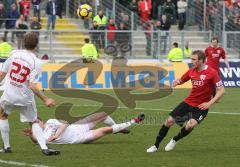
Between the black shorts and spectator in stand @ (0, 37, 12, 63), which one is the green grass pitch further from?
spectator in stand @ (0, 37, 12, 63)

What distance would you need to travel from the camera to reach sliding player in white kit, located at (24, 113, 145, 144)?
14148mm

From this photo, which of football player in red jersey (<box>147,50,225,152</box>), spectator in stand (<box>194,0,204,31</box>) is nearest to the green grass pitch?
football player in red jersey (<box>147,50,225,152</box>)

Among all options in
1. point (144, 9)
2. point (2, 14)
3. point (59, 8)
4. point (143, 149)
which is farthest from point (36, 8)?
point (143, 149)

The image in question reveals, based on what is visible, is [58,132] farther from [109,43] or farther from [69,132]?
[109,43]

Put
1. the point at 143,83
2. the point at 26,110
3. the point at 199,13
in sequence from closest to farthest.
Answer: the point at 26,110, the point at 143,83, the point at 199,13

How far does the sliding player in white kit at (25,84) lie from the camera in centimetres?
1266

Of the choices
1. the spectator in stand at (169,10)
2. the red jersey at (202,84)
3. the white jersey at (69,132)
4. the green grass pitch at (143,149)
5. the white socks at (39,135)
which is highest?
the spectator in stand at (169,10)

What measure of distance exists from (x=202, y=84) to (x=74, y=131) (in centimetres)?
259

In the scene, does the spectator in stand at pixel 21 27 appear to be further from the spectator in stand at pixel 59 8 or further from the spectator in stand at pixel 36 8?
the spectator in stand at pixel 59 8

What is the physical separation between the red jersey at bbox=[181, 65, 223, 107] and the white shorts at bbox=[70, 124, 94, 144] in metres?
2.03

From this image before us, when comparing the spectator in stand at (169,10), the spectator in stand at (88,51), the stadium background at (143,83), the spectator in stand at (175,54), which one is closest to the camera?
the stadium background at (143,83)

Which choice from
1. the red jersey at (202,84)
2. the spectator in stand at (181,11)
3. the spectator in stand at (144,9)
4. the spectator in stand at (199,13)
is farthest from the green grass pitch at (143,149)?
the spectator in stand at (199,13)

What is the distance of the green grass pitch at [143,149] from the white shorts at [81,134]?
111 millimetres

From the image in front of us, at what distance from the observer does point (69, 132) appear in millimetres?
14391
